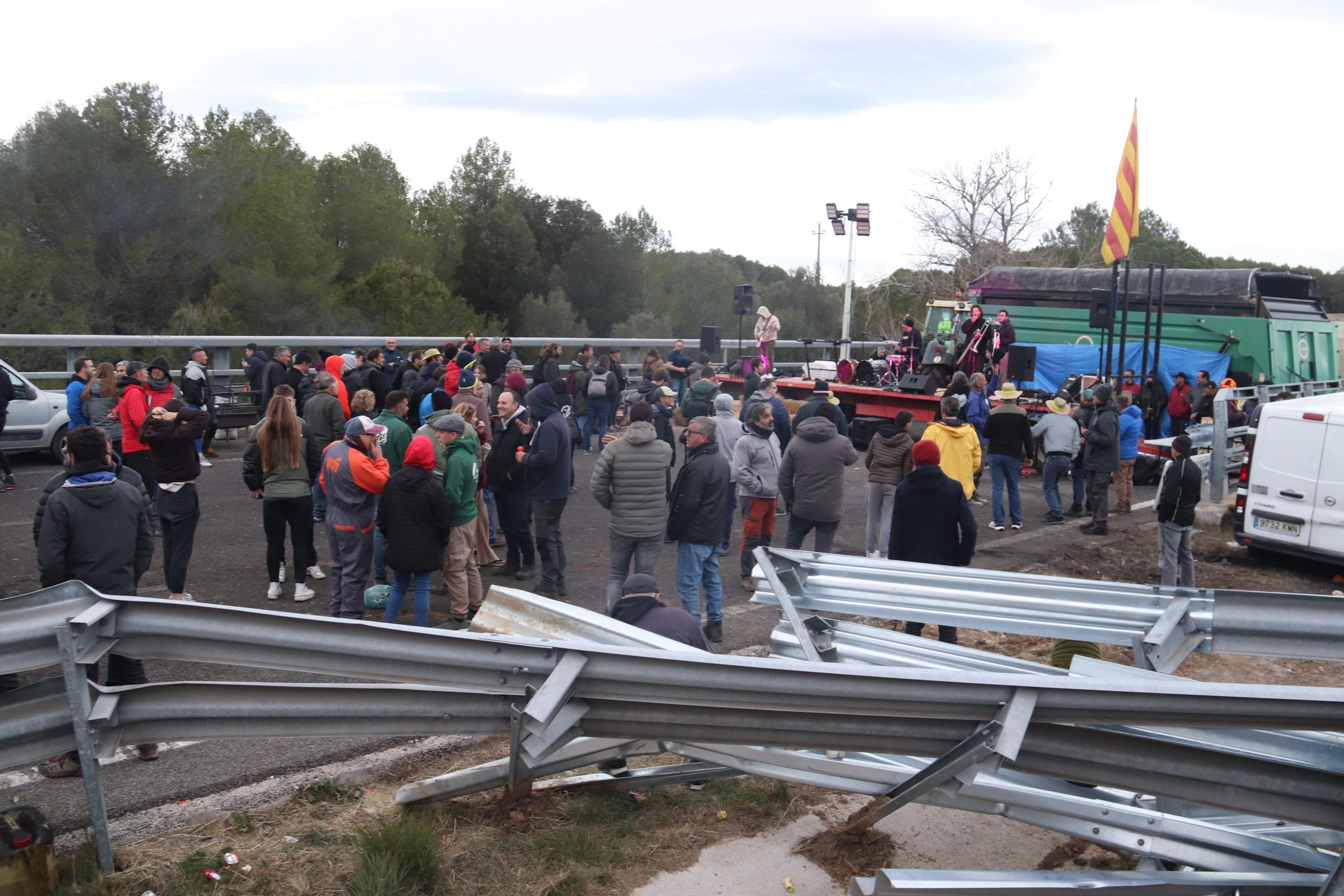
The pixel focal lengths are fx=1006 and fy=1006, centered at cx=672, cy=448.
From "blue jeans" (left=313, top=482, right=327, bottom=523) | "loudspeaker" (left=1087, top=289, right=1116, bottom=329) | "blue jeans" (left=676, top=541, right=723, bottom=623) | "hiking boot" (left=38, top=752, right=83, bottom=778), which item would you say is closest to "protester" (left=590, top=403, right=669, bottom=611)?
"blue jeans" (left=676, top=541, right=723, bottom=623)

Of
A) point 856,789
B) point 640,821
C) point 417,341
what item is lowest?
point 640,821

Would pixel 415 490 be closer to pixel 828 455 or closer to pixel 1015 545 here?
pixel 828 455

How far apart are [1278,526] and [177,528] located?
10.2m

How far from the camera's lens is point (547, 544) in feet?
27.2

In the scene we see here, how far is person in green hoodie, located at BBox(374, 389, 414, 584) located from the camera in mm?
7914

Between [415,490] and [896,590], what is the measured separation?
331 cm

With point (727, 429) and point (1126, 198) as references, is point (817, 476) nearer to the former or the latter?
point (727, 429)

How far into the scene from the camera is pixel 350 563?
23.0 ft

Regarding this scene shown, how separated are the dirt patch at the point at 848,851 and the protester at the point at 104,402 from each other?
8.66 metres

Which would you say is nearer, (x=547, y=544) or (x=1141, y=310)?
(x=547, y=544)

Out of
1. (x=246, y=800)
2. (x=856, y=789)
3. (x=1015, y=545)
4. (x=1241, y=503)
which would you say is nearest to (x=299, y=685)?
(x=246, y=800)

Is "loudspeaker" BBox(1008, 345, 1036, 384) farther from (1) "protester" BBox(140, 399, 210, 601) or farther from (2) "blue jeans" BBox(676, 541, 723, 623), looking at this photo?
(1) "protester" BBox(140, 399, 210, 601)

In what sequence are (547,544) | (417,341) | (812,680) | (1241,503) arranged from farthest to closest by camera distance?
(417,341) < (1241,503) < (547,544) < (812,680)

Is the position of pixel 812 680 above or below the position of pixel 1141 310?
below
